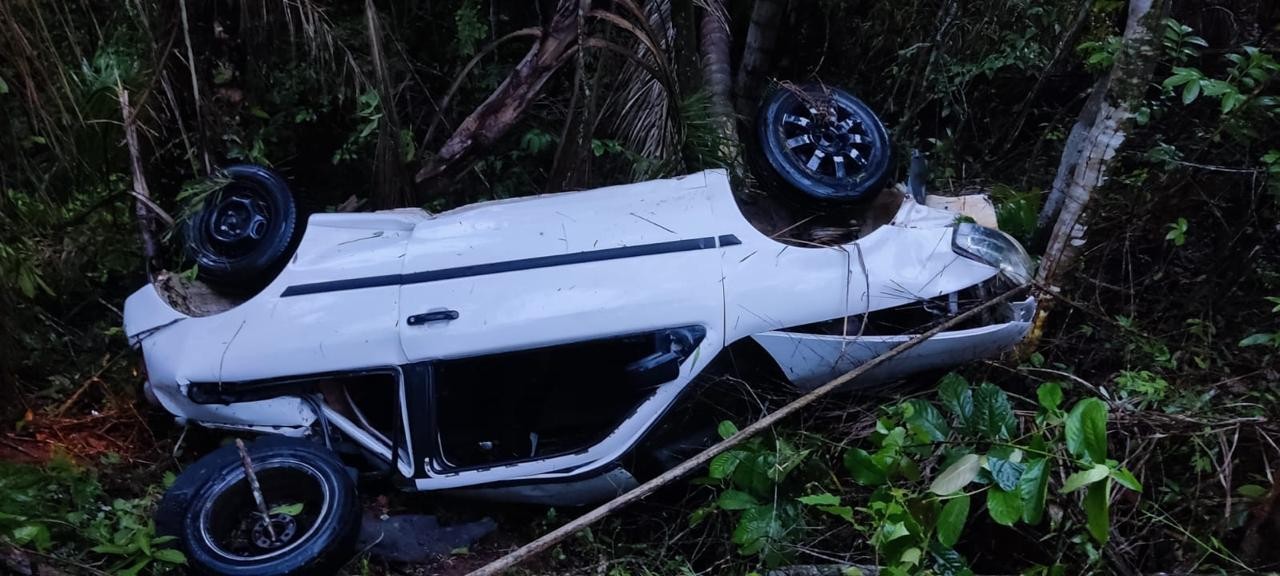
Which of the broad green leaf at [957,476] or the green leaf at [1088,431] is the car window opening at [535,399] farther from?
the green leaf at [1088,431]

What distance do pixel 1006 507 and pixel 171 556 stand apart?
268 cm

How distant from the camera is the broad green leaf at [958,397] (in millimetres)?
2842

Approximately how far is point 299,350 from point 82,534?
1109 millimetres

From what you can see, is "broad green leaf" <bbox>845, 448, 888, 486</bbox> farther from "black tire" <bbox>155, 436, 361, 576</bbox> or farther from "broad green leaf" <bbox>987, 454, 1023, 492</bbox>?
"black tire" <bbox>155, 436, 361, 576</bbox>

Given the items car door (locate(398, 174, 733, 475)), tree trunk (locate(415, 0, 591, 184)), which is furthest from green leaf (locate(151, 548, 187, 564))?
tree trunk (locate(415, 0, 591, 184))

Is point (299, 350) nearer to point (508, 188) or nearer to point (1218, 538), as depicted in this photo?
point (508, 188)

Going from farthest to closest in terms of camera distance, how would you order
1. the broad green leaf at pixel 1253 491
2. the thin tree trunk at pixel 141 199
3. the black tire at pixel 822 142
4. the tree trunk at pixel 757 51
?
1. the tree trunk at pixel 757 51
2. the thin tree trunk at pixel 141 199
3. the black tire at pixel 822 142
4. the broad green leaf at pixel 1253 491

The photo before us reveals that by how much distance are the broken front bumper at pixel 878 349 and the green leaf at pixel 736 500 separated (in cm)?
48

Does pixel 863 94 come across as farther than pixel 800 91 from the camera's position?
Yes

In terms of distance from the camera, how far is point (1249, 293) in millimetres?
3457

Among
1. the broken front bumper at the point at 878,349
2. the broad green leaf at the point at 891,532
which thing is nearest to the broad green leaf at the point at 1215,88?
the broken front bumper at the point at 878,349

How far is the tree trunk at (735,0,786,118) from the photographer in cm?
547

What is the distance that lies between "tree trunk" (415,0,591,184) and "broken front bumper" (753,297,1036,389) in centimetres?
198

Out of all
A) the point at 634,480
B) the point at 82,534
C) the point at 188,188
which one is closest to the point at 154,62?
the point at 188,188
